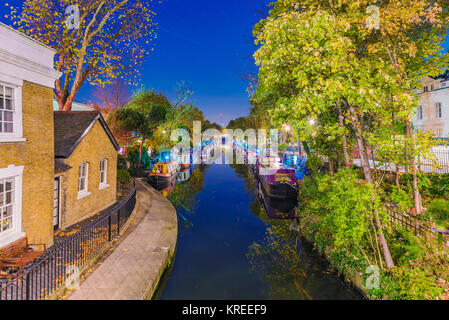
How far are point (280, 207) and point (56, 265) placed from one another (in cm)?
1597

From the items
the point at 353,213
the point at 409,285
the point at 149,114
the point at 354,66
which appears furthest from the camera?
the point at 149,114

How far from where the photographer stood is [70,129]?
11.9 metres

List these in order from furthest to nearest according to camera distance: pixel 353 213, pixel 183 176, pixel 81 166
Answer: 1. pixel 183 176
2. pixel 81 166
3. pixel 353 213

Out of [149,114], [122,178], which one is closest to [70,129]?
[122,178]

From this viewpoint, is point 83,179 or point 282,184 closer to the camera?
point 83,179

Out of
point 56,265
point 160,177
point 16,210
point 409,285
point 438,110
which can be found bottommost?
point 409,285

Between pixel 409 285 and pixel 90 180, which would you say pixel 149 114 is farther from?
pixel 409 285

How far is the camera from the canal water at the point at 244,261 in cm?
862

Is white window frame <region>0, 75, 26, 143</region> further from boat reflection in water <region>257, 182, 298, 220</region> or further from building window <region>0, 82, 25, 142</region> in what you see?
boat reflection in water <region>257, 182, 298, 220</region>

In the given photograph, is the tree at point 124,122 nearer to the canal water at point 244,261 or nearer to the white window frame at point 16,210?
the canal water at point 244,261

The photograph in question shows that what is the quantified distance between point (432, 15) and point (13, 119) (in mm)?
12763

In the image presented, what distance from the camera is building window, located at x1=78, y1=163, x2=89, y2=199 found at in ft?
41.1

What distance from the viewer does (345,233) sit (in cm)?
738
